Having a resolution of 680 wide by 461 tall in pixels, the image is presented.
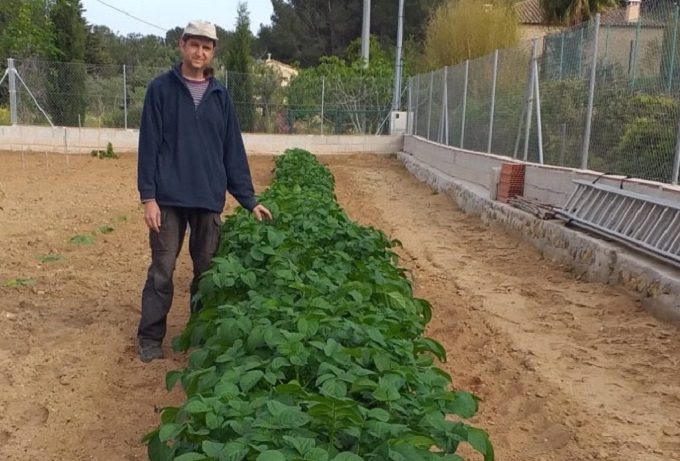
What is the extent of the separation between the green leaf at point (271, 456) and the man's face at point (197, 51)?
9.95 ft

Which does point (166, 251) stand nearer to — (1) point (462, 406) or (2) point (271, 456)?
(1) point (462, 406)

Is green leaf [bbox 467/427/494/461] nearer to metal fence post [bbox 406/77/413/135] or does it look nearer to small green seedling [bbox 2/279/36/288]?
small green seedling [bbox 2/279/36/288]

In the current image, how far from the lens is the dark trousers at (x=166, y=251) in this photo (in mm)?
Result: 4535

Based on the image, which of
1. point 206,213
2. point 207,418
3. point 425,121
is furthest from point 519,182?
point 425,121

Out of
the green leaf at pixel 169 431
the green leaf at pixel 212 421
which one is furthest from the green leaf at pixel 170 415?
the green leaf at pixel 212 421

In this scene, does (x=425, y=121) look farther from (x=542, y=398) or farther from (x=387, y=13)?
(x=387, y=13)

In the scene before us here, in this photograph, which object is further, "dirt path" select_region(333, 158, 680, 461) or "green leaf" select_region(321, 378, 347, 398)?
"dirt path" select_region(333, 158, 680, 461)

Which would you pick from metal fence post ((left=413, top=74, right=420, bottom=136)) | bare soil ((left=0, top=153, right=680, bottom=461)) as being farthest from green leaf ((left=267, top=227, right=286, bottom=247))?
metal fence post ((left=413, top=74, right=420, bottom=136))

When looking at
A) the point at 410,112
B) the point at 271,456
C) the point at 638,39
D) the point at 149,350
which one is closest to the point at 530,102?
the point at 638,39

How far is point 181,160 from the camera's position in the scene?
4473 millimetres

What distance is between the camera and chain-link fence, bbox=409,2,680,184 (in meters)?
7.68

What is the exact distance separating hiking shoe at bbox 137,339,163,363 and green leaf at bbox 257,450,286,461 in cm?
291

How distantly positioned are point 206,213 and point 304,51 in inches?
1818

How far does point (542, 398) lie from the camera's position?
4434 millimetres
